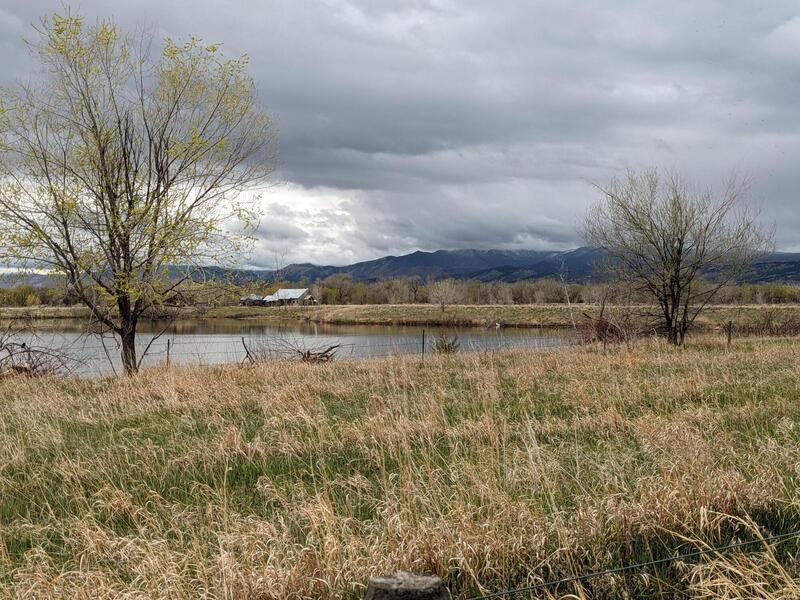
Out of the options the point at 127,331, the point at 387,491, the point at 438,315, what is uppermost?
the point at 127,331

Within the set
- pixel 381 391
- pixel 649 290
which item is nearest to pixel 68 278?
pixel 381 391

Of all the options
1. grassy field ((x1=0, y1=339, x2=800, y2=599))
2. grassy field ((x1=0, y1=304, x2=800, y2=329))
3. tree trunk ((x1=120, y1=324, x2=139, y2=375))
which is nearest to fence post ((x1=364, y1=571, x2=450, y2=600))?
grassy field ((x1=0, y1=339, x2=800, y2=599))

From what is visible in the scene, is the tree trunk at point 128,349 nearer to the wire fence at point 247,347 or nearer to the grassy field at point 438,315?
the wire fence at point 247,347

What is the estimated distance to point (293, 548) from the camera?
12.4 ft

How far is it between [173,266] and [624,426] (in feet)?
31.9

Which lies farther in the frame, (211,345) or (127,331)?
(211,345)

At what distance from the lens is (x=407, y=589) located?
2730 mm

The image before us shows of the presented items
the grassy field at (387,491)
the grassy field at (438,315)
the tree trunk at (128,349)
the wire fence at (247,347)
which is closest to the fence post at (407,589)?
the grassy field at (387,491)

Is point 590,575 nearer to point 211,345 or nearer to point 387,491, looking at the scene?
point 387,491

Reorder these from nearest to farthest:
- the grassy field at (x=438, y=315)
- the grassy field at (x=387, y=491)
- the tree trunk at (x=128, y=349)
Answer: the grassy field at (x=387, y=491) → the tree trunk at (x=128, y=349) → the grassy field at (x=438, y=315)

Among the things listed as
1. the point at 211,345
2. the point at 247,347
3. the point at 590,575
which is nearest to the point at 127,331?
the point at 247,347

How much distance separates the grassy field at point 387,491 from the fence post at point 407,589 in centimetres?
74

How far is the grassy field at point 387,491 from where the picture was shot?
3570 mm

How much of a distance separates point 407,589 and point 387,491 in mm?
1779
